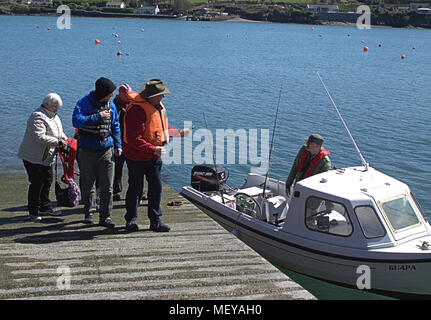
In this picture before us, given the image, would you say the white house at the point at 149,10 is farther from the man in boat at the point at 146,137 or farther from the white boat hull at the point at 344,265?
the man in boat at the point at 146,137

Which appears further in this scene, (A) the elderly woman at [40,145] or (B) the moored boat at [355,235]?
(B) the moored boat at [355,235]

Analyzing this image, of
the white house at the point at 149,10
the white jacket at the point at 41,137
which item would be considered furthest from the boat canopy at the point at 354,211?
the white house at the point at 149,10

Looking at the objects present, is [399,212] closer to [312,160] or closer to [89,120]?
[312,160]

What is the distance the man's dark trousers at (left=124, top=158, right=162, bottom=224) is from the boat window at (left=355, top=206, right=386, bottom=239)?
294cm

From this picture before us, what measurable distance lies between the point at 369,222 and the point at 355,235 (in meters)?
0.28

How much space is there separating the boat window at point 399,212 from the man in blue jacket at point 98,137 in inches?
157

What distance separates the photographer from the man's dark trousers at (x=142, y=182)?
6668 mm

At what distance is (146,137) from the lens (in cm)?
650

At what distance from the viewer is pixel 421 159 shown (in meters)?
18.0

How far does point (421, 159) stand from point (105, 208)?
14.2 metres

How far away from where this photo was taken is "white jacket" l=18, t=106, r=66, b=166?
266 inches

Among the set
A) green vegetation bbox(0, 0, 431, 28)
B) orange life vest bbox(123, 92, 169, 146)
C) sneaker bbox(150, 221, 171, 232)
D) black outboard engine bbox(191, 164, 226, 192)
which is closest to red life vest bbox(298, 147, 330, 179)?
black outboard engine bbox(191, 164, 226, 192)

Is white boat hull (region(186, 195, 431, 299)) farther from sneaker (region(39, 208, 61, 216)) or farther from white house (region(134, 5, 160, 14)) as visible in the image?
white house (region(134, 5, 160, 14))
